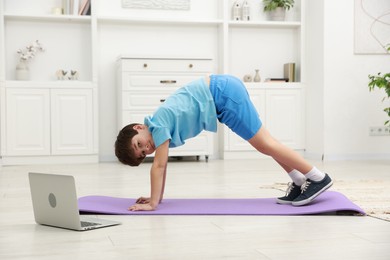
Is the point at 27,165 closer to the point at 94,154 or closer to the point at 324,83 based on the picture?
the point at 94,154

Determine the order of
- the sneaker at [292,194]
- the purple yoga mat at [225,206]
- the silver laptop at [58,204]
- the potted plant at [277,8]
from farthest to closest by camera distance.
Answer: the potted plant at [277,8] < the sneaker at [292,194] < the purple yoga mat at [225,206] < the silver laptop at [58,204]

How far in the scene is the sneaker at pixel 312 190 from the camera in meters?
2.42

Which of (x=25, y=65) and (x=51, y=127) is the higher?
(x=25, y=65)

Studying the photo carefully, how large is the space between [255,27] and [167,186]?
2.93 metres

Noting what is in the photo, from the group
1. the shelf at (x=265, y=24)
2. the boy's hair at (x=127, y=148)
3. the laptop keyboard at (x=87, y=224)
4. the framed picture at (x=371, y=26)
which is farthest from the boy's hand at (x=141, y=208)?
the framed picture at (x=371, y=26)

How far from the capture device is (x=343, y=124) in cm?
543

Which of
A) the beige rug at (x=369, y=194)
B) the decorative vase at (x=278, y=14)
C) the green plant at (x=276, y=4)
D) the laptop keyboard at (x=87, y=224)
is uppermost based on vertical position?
the green plant at (x=276, y=4)

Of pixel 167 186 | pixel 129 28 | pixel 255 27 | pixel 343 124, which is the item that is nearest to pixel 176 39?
pixel 129 28

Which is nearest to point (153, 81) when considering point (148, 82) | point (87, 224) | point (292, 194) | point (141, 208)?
point (148, 82)

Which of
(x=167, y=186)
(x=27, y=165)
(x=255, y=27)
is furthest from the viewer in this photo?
(x=255, y=27)

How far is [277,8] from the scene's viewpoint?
570 cm

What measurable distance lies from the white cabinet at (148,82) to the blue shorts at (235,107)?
104 inches

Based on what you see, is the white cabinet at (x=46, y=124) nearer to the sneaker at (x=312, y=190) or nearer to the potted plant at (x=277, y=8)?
the potted plant at (x=277, y=8)

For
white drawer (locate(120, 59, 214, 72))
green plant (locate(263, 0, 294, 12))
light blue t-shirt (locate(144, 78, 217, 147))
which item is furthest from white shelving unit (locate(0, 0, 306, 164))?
light blue t-shirt (locate(144, 78, 217, 147))
